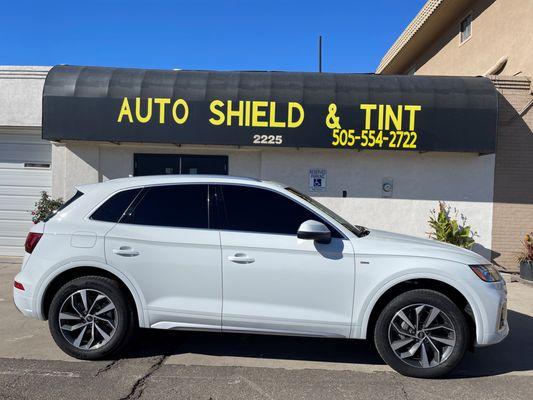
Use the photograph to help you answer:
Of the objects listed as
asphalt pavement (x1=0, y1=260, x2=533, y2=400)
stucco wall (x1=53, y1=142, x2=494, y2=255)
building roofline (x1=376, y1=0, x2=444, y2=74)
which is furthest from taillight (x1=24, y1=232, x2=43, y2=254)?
building roofline (x1=376, y1=0, x2=444, y2=74)

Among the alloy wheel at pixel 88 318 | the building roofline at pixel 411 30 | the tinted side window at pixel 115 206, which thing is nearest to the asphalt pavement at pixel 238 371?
the alloy wheel at pixel 88 318

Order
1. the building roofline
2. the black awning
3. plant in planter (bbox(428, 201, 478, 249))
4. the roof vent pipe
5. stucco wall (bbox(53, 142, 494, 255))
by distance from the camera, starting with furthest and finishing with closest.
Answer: the building roofline → the roof vent pipe → stucco wall (bbox(53, 142, 494, 255)) → plant in planter (bbox(428, 201, 478, 249)) → the black awning

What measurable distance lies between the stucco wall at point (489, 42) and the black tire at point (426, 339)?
8104 mm

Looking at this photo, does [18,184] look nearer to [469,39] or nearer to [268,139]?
[268,139]

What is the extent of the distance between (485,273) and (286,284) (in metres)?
1.91

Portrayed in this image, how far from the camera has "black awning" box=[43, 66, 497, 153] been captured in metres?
9.49

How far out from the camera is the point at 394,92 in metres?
9.57

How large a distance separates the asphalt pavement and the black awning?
15.9ft

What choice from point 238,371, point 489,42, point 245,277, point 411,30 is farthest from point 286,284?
point 411,30

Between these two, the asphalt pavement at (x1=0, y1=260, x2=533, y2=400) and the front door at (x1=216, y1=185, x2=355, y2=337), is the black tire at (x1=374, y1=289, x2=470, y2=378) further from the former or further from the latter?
the front door at (x1=216, y1=185, x2=355, y2=337)

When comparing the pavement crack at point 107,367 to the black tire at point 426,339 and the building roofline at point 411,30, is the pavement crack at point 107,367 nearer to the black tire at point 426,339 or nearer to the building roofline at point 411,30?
the black tire at point 426,339

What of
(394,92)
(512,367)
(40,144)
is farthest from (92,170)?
(512,367)

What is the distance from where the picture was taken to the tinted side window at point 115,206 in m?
4.80

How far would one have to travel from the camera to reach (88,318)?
4.68m
